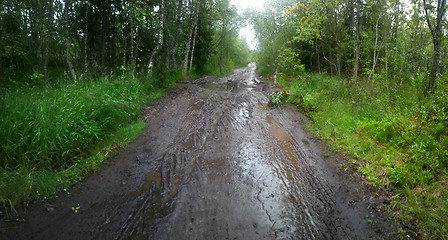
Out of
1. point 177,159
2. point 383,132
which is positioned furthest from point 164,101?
point 383,132

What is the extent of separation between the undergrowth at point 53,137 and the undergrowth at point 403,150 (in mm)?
4801

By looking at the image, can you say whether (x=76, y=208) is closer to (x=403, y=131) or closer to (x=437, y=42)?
(x=403, y=131)

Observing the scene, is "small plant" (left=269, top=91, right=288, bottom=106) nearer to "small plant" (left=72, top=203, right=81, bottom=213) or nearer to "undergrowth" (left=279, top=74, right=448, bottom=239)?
"undergrowth" (left=279, top=74, right=448, bottom=239)

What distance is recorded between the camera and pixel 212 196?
311 centimetres

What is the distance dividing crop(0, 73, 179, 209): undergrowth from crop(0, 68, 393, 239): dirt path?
279 mm

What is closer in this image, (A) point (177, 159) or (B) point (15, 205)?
(B) point (15, 205)

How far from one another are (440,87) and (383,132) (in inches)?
49.2

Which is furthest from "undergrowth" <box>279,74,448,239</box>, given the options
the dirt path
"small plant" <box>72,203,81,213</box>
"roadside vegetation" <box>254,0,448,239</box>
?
"small plant" <box>72,203,81,213</box>

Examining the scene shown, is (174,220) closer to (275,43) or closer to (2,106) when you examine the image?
(2,106)

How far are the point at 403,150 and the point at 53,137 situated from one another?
6.20m

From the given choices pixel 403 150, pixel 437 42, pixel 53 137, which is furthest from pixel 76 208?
pixel 437 42

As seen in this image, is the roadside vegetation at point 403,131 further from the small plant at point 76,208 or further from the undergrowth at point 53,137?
the undergrowth at point 53,137

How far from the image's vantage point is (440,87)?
3982mm

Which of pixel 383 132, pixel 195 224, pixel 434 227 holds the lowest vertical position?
pixel 195 224
